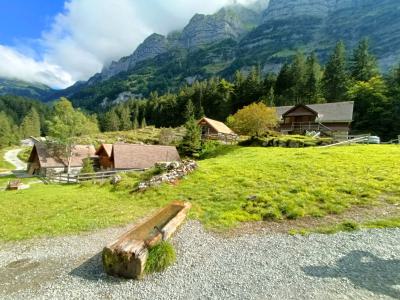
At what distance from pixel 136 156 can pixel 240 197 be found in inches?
1152

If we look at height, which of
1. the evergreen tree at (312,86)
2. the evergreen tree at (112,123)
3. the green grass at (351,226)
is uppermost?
the evergreen tree at (312,86)

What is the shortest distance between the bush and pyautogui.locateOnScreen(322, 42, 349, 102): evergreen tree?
76676 mm

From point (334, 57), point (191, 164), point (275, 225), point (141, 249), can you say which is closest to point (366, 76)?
point (334, 57)

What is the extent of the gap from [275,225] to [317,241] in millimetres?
1948

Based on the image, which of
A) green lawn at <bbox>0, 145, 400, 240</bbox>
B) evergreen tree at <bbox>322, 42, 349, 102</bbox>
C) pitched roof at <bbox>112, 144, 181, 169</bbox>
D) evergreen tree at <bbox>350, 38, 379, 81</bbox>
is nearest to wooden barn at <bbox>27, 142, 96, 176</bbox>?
pitched roof at <bbox>112, 144, 181, 169</bbox>

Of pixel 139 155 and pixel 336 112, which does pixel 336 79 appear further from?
pixel 139 155

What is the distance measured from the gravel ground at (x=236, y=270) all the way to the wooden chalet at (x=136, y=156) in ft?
94.7

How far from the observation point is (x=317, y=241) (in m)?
8.94

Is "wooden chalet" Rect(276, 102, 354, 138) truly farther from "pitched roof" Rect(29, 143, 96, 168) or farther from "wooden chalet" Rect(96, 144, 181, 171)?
"pitched roof" Rect(29, 143, 96, 168)

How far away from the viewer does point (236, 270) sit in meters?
7.62

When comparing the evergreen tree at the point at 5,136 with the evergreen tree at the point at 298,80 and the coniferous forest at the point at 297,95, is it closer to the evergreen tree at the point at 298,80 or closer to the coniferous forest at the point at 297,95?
the coniferous forest at the point at 297,95

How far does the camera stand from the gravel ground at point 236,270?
260 inches

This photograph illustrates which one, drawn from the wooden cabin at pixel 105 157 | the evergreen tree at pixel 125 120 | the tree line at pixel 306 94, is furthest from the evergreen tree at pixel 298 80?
the evergreen tree at pixel 125 120

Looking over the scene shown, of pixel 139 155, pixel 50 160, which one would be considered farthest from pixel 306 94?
pixel 50 160
